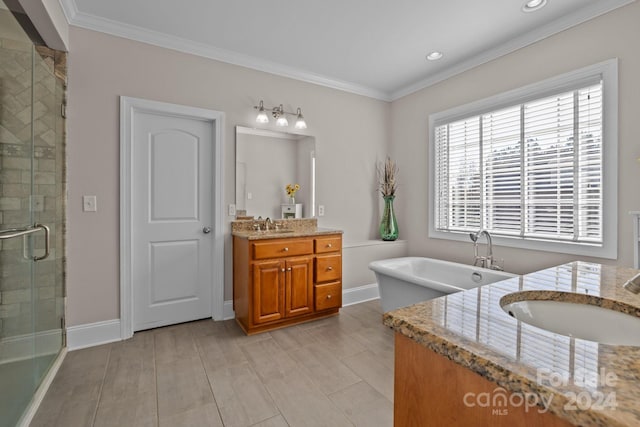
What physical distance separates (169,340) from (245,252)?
0.96m

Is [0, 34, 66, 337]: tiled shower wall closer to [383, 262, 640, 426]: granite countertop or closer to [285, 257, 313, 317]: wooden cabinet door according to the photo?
[285, 257, 313, 317]: wooden cabinet door

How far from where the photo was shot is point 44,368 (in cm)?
195

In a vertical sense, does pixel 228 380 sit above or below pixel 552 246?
below

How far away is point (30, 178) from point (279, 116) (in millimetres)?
2133

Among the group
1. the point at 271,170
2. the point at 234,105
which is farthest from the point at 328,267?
the point at 234,105

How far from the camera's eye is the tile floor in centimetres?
169

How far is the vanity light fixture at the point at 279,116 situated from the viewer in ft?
10.4

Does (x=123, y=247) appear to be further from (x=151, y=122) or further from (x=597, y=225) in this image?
(x=597, y=225)

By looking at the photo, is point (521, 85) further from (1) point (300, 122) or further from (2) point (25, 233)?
(2) point (25, 233)

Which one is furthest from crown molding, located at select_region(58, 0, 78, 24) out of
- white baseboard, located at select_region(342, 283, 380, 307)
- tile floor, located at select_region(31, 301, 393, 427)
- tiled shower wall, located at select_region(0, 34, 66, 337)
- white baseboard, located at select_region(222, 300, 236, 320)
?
white baseboard, located at select_region(342, 283, 380, 307)

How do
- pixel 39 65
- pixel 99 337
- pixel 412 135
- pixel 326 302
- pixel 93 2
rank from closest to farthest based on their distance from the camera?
pixel 39 65 → pixel 93 2 → pixel 99 337 → pixel 326 302 → pixel 412 135

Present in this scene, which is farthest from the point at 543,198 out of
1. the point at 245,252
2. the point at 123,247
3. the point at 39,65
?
the point at 39,65

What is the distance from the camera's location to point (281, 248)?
2.80 m

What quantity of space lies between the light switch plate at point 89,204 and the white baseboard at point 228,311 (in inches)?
55.4
